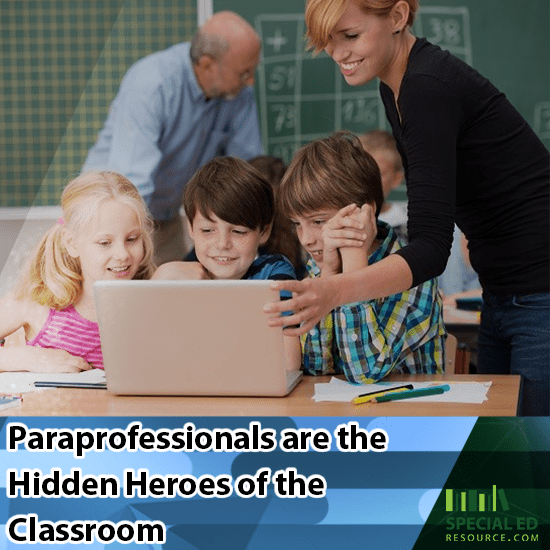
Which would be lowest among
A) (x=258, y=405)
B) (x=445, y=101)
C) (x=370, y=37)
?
(x=258, y=405)

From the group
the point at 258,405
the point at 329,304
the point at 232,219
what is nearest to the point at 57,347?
the point at 232,219

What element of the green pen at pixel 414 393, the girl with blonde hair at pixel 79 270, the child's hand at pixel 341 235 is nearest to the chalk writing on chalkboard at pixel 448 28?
the girl with blonde hair at pixel 79 270

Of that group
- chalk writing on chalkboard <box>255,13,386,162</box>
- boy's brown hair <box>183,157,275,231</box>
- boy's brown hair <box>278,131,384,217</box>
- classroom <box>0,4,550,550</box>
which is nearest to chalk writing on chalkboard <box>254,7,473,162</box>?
chalk writing on chalkboard <box>255,13,386,162</box>

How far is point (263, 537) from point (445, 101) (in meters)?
0.73

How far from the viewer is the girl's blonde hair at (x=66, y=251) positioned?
177 cm

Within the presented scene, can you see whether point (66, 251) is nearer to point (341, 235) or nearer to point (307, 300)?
point (341, 235)

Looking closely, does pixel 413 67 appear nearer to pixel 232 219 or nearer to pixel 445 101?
pixel 445 101

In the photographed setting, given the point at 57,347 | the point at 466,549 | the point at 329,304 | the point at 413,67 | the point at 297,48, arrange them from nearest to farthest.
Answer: the point at 466,549 → the point at 329,304 → the point at 413,67 → the point at 57,347 → the point at 297,48

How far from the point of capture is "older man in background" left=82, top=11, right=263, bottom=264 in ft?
11.5

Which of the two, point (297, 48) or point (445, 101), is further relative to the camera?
point (297, 48)

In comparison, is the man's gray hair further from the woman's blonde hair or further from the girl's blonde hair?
the woman's blonde hair

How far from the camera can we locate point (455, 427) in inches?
42.4

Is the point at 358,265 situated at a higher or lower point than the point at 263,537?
higher

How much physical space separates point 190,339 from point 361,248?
357mm
